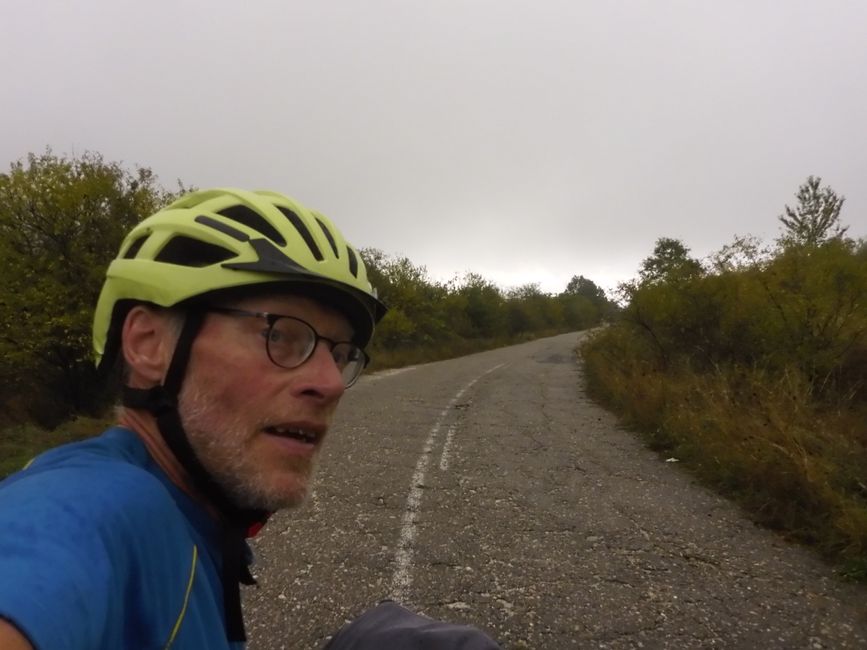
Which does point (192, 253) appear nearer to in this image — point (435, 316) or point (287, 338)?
point (287, 338)

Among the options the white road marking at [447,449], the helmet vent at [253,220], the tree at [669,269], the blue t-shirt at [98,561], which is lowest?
the white road marking at [447,449]

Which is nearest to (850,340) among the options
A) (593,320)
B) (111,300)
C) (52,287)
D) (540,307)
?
(111,300)

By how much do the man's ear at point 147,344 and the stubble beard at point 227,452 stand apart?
110 millimetres

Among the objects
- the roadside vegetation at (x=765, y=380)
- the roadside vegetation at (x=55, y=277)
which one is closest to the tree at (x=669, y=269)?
the roadside vegetation at (x=765, y=380)

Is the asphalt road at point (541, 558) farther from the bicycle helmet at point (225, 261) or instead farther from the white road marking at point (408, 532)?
the bicycle helmet at point (225, 261)

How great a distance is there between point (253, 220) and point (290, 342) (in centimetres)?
42

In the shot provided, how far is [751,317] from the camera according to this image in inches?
431

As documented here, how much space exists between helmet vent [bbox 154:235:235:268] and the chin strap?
0.52 ft

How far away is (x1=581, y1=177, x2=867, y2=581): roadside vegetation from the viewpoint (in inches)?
209

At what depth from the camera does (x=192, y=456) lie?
1.31m

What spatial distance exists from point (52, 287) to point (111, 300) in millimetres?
12899

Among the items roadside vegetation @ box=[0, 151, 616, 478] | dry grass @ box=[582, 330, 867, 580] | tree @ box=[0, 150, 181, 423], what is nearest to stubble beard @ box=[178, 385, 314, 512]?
dry grass @ box=[582, 330, 867, 580]

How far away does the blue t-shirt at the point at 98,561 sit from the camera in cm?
81

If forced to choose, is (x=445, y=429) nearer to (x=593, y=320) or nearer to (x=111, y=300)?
(x=111, y=300)
